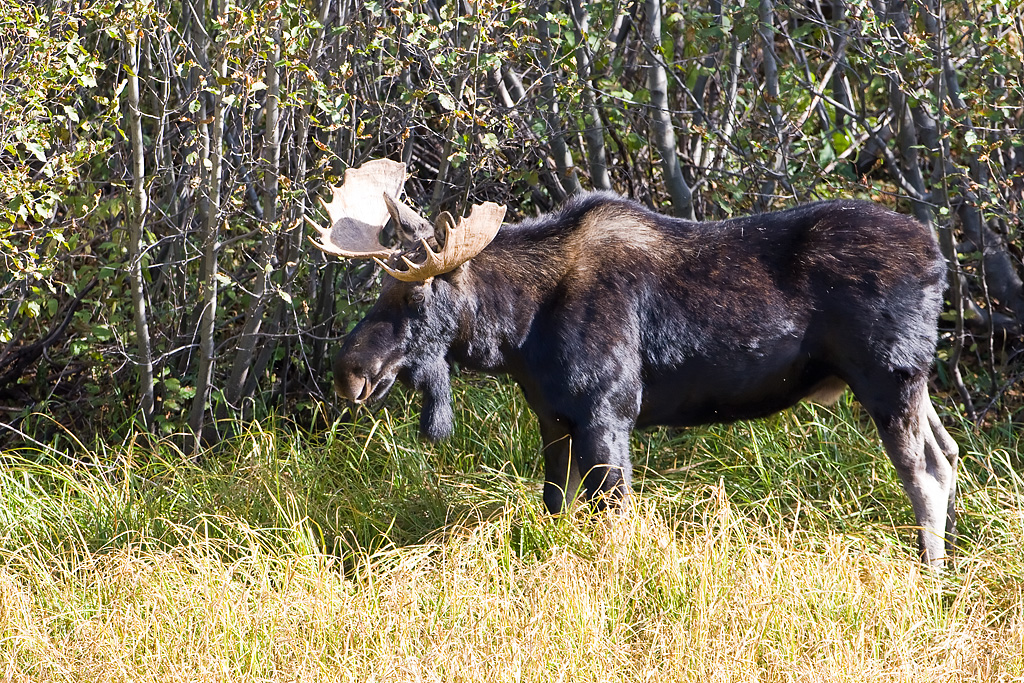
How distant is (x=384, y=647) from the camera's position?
12.9 feet

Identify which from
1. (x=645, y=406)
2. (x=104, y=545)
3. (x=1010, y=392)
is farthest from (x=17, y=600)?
(x=1010, y=392)

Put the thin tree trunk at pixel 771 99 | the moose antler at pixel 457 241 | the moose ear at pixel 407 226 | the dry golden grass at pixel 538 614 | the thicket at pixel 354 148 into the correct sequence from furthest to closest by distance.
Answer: the thin tree trunk at pixel 771 99 < the thicket at pixel 354 148 < the moose ear at pixel 407 226 < the moose antler at pixel 457 241 < the dry golden grass at pixel 538 614

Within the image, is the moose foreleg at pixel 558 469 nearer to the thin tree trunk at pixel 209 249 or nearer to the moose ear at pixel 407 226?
the moose ear at pixel 407 226

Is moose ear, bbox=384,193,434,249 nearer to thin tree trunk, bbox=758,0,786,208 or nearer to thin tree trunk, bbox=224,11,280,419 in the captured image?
thin tree trunk, bbox=224,11,280,419

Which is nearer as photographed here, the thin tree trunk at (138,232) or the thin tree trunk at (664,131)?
the thin tree trunk at (138,232)

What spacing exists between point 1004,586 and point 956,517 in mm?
706

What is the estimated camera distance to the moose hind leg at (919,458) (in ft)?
14.9

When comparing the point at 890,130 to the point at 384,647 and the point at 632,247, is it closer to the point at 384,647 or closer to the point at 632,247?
the point at 632,247

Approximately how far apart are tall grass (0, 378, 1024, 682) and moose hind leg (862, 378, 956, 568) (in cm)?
13

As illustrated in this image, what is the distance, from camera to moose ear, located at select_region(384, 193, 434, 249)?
4.68 meters

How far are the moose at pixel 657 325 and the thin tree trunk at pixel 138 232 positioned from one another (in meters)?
1.35

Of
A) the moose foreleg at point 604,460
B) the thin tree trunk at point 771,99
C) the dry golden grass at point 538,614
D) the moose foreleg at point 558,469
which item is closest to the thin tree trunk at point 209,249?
the dry golden grass at point 538,614

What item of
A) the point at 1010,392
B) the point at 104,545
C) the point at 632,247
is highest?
the point at 632,247

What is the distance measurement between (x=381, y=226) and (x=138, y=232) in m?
1.52
